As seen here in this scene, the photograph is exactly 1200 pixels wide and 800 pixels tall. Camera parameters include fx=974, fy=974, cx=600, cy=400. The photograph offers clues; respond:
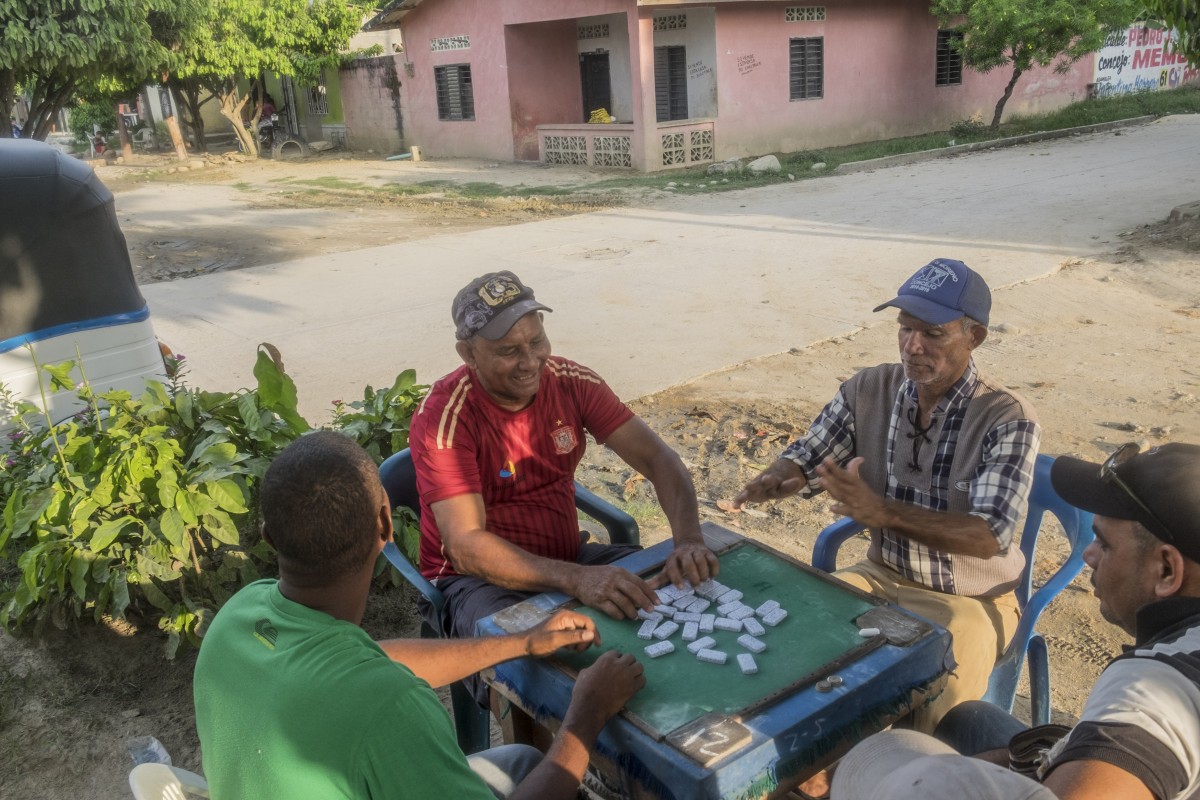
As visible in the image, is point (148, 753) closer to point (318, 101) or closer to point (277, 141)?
point (277, 141)

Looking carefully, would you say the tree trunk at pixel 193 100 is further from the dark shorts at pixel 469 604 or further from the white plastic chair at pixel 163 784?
the white plastic chair at pixel 163 784

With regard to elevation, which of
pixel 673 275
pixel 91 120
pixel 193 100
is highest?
pixel 193 100

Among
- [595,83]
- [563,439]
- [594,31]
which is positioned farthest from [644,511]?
[595,83]

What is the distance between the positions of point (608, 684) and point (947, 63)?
26.8 m

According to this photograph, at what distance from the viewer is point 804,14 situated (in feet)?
72.3

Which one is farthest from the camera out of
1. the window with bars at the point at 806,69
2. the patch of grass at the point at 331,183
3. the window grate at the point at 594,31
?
the window grate at the point at 594,31

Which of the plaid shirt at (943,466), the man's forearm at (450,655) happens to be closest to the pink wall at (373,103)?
the plaid shirt at (943,466)

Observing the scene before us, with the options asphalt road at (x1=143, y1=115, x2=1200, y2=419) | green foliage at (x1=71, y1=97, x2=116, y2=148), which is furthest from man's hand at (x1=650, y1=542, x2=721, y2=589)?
green foliage at (x1=71, y1=97, x2=116, y2=148)

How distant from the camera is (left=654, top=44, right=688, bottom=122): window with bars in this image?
21578 mm

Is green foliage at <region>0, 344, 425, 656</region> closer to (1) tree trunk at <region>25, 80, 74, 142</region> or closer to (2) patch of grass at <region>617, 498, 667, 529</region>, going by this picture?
(2) patch of grass at <region>617, 498, 667, 529</region>

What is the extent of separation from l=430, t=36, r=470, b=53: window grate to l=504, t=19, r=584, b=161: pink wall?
1747mm

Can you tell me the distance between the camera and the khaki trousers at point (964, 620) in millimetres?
2809

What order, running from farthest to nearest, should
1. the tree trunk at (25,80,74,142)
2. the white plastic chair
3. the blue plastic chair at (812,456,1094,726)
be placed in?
the tree trunk at (25,80,74,142), the blue plastic chair at (812,456,1094,726), the white plastic chair

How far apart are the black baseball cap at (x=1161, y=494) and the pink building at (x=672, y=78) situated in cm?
1892
